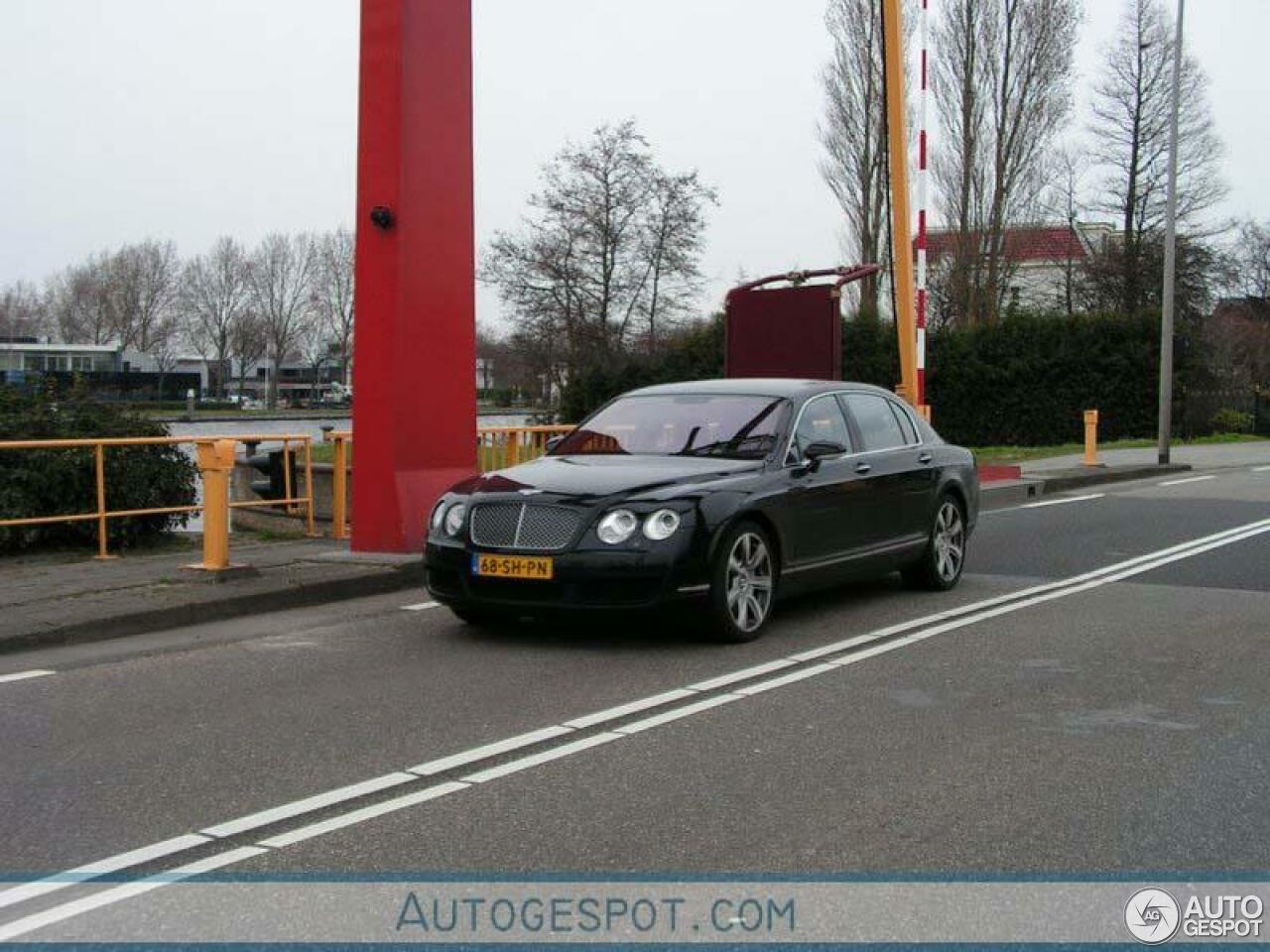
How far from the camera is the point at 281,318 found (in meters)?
79.9

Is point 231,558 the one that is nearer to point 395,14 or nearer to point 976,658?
point 395,14

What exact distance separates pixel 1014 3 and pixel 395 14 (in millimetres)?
34522

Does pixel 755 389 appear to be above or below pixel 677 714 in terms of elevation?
above

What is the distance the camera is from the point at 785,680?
6.71 m

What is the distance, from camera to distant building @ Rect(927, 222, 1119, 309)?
41875 millimetres

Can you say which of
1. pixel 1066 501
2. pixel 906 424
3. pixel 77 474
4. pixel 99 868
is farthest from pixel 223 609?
pixel 1066 501

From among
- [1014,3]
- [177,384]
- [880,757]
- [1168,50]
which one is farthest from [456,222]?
[177,384]

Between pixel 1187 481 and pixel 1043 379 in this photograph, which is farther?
pixel 1043 379

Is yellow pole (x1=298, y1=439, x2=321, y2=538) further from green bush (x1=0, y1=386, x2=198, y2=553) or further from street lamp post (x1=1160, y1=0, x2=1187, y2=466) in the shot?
street lamp post (x1=1160, y1=0, x2=1187, y2=466)

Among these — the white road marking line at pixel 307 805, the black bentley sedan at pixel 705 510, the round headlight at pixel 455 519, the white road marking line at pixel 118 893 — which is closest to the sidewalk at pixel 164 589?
the black bentley sedan at pixel 705 510

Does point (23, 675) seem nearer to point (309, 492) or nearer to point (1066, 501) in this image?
point (309, 492)

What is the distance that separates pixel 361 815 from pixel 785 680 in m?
2.76

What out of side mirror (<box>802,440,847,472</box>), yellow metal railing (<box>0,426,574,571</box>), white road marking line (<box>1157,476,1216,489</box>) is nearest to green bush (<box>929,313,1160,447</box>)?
white road marking line (<box>1157,476,1216,489</box>)

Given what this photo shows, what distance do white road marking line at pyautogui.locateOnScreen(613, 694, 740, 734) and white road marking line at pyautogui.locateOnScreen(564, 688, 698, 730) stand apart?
0.40 feet
